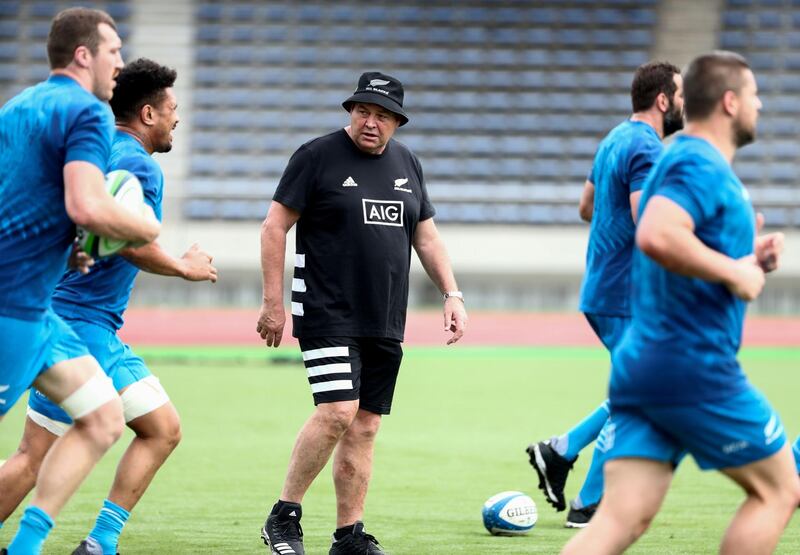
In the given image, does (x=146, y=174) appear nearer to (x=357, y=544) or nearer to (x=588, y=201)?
(x=357, y=544)

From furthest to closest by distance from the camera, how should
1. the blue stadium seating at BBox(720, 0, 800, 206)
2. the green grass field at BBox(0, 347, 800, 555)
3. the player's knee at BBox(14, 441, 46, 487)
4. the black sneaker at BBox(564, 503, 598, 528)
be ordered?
the blue stadium seating at BBox(720, 0, 800, 206) < the black sneaker at BBox(564, 503, 598, 528) < the green grass field at BBox(0, 347, 800, 555) < the player's knee at BBox(14, 441, 46, 487)

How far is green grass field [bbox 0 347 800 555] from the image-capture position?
644cm

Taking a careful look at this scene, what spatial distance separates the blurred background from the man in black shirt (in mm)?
33755

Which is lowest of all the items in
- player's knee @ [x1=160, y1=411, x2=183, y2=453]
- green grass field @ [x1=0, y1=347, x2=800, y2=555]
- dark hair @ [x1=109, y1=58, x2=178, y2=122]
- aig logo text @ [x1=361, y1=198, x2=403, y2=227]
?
green grass field @ [x1=0, y1=347, x2=800, y2=555]

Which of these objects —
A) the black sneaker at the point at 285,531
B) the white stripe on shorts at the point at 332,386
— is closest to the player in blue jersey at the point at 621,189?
the white stripe on shorts at the point at 332,386

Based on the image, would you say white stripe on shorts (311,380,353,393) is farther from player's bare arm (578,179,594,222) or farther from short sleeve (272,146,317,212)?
player's bare arm (578,179,594,222)

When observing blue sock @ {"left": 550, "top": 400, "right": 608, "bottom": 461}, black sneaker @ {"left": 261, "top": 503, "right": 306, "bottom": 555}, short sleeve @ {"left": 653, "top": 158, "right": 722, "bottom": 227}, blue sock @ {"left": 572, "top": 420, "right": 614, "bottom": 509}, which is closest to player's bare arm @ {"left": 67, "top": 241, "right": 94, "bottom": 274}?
black sneaker @ {"left": 261, "top": 503, "right": 306, "bottom": 555}

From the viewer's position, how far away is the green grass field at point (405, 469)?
6.44m

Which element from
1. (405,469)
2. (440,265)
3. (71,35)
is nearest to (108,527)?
(71,35)

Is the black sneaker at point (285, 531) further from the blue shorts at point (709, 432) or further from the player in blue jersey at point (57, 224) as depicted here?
the blue shorts at point (709, 432)

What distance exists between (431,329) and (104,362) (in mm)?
23362

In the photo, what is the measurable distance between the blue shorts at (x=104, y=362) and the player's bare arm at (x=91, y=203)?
1.12 metres

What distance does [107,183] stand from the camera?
484 cm

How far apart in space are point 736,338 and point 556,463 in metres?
2.96
